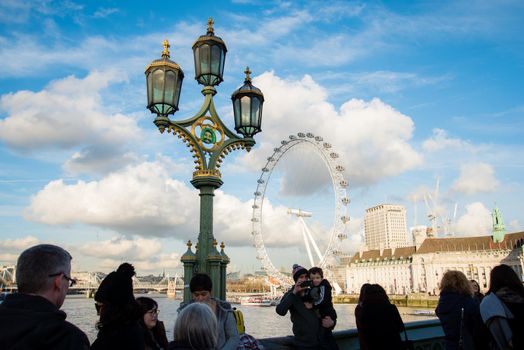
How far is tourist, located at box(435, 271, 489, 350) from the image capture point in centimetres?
501

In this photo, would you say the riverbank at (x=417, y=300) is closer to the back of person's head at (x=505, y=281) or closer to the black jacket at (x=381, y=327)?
the black jacket at (x=381, y=327)

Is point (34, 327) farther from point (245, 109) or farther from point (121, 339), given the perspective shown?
point (245, 109)

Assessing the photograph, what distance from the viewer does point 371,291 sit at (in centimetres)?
509

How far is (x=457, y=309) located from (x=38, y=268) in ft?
16.0

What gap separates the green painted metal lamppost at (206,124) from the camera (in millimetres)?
5543

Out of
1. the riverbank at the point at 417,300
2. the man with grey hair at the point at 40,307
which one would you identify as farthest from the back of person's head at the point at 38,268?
the riverbank at the point at 417,300

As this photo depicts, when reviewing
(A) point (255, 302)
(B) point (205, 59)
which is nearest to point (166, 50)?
(B) point (205, 59)

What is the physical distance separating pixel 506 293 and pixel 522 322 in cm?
26

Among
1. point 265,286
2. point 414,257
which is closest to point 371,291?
point 414,257

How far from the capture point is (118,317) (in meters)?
2.97

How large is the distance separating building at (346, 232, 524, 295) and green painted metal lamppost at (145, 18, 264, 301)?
85.0 meters

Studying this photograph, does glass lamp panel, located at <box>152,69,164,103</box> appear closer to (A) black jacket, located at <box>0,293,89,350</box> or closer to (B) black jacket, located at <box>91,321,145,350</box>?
(B) black jacket, located at <box>91,321,145,350</box>

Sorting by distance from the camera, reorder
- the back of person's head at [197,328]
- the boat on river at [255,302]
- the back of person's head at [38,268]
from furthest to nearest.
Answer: the boat on river at [255,302] → the back of person's head at [197,328] → the back of person's head at [38,268]

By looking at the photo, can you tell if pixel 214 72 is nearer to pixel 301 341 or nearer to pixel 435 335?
pixel 301 341
